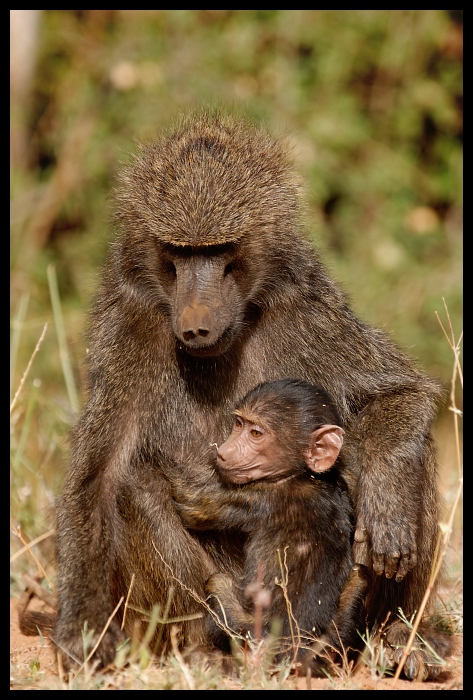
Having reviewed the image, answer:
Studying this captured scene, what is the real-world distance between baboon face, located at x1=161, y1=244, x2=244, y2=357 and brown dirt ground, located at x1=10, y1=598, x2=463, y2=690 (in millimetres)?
1209

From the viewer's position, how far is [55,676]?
3.60 metres

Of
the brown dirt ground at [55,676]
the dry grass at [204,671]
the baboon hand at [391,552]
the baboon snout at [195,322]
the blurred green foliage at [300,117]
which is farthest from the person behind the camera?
the blurred green foliage at [300,117]

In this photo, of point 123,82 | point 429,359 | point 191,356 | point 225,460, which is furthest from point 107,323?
point 123,82

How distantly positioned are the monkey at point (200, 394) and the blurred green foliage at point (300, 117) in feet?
15.3

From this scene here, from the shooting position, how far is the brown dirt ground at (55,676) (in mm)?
3369

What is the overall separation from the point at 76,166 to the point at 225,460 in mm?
5944

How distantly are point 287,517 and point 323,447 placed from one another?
290 mm

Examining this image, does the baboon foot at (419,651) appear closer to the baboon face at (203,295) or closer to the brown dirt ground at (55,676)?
the brown dirt ground at (55,676)

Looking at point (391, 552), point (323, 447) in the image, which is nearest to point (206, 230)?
point (323, 447)

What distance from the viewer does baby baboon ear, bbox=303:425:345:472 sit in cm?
363

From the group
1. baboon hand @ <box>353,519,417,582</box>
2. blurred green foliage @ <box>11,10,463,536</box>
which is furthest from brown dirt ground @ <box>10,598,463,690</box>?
blurred green foliage @ <box>11,10,463,536</box>

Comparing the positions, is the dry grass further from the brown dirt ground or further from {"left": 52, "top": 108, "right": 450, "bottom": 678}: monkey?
{"left": 52, "top": 108, "right": 450, "bottom": 678}: monkey

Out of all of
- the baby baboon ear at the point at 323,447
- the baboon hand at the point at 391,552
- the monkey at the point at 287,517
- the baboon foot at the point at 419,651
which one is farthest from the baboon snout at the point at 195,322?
the baboon foot at the point at 419,651

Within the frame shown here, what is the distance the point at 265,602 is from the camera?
3.38 m
